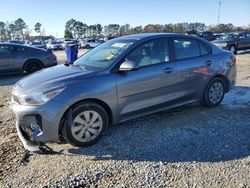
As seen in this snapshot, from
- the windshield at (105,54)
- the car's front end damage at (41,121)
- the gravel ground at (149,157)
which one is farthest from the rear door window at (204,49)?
the car's front end damage at (41,121)

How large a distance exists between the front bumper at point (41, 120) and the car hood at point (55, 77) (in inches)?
13.6

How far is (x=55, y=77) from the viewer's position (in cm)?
449

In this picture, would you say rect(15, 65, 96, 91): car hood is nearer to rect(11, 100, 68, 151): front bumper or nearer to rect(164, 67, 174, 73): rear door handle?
rect(11, 100, 68, 151): front bumper

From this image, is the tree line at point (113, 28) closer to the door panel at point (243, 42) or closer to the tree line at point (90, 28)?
the tree line at point (90, 28)

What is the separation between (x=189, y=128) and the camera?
5.03 m

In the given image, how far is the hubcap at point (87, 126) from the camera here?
4.29 m

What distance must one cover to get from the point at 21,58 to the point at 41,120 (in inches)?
320

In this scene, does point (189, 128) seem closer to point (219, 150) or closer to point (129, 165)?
A: point (219, 150)

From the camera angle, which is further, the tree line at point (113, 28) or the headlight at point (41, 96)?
the tree line at point (113, 28)

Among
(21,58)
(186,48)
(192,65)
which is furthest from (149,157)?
(21,58)

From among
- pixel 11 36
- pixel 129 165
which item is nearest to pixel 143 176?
pixel 129 165

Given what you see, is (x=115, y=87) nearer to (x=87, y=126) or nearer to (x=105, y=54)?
(x=87, y=126)

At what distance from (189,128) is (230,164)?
131 centimetres

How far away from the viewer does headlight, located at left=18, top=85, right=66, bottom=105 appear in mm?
4082
